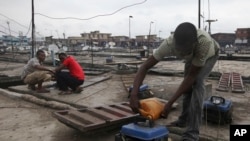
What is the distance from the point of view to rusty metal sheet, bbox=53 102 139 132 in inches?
163

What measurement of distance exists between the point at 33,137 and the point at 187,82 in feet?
8.46

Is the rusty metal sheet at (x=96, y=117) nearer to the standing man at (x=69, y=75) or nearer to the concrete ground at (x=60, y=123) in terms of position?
the concrete ground at (x=60, y=123)

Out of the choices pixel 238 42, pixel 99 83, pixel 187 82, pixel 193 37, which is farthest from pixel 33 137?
pixel 238 42

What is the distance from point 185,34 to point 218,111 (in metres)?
2.08

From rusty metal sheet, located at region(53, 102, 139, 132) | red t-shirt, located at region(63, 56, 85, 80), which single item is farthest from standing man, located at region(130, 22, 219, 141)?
red t-shirt, located at region(63, 56, 85, 80)

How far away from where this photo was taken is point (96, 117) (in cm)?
455

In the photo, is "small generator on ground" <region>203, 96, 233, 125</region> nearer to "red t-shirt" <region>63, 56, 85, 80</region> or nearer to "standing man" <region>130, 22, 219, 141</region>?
"standing man" <region>130, 22, 219, 141</region>

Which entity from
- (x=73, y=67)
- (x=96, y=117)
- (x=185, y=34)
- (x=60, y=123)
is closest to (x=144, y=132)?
(x=185, y=34)

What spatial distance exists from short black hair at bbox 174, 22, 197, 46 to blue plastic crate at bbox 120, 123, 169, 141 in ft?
2.91

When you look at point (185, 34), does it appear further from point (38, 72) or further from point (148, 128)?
point (38, 72)

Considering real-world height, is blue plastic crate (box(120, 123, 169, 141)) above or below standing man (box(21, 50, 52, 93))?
below

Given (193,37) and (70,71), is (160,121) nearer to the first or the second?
(193,37)

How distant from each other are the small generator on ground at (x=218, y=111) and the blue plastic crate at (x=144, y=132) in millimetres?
1637

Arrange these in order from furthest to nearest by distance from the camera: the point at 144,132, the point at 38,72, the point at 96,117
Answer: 1. the point at 38,72
2. the point at 96,117
3. the point at 144,132
